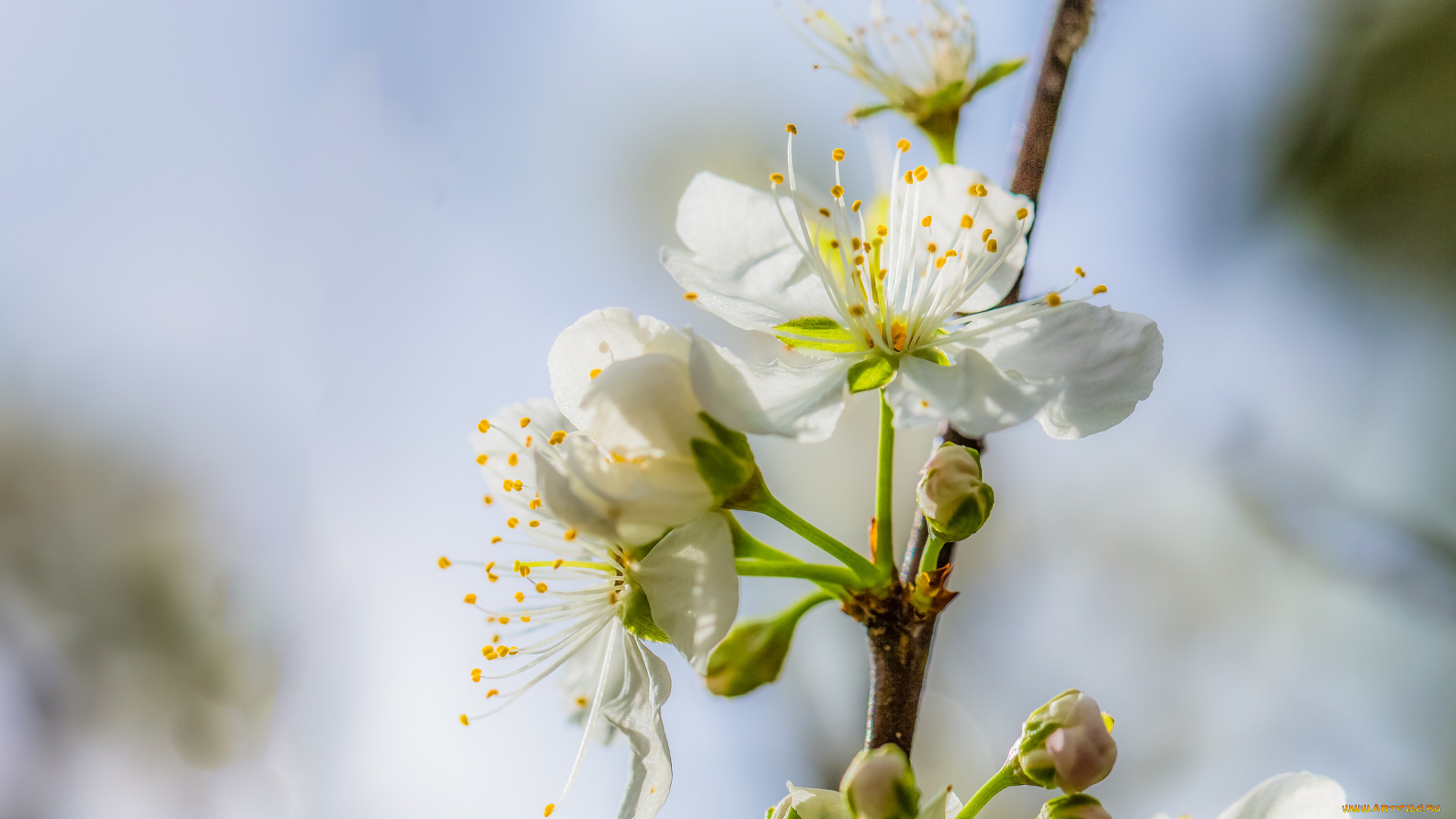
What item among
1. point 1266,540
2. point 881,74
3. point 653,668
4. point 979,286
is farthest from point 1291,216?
point 653,668

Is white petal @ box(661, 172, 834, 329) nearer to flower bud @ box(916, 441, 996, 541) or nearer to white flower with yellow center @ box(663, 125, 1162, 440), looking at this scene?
white flower with yellow center @ box(663, 125, 1162, 440)

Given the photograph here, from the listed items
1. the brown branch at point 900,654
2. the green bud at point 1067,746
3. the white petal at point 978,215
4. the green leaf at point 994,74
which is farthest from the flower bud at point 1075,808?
the green leaf at point 994,74

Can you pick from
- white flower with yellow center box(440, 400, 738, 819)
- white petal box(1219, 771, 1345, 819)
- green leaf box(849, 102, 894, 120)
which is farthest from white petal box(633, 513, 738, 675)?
green leaf box(849, 102, 894, 120)

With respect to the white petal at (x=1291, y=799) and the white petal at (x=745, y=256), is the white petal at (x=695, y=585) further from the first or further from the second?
the white petal at (x=1291, y=799)

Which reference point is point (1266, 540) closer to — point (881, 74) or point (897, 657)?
point (881, 74)

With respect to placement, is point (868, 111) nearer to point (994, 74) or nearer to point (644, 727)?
point (994, 74)

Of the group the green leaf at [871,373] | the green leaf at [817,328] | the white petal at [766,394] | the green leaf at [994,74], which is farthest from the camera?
the green leaf at [994,74]
